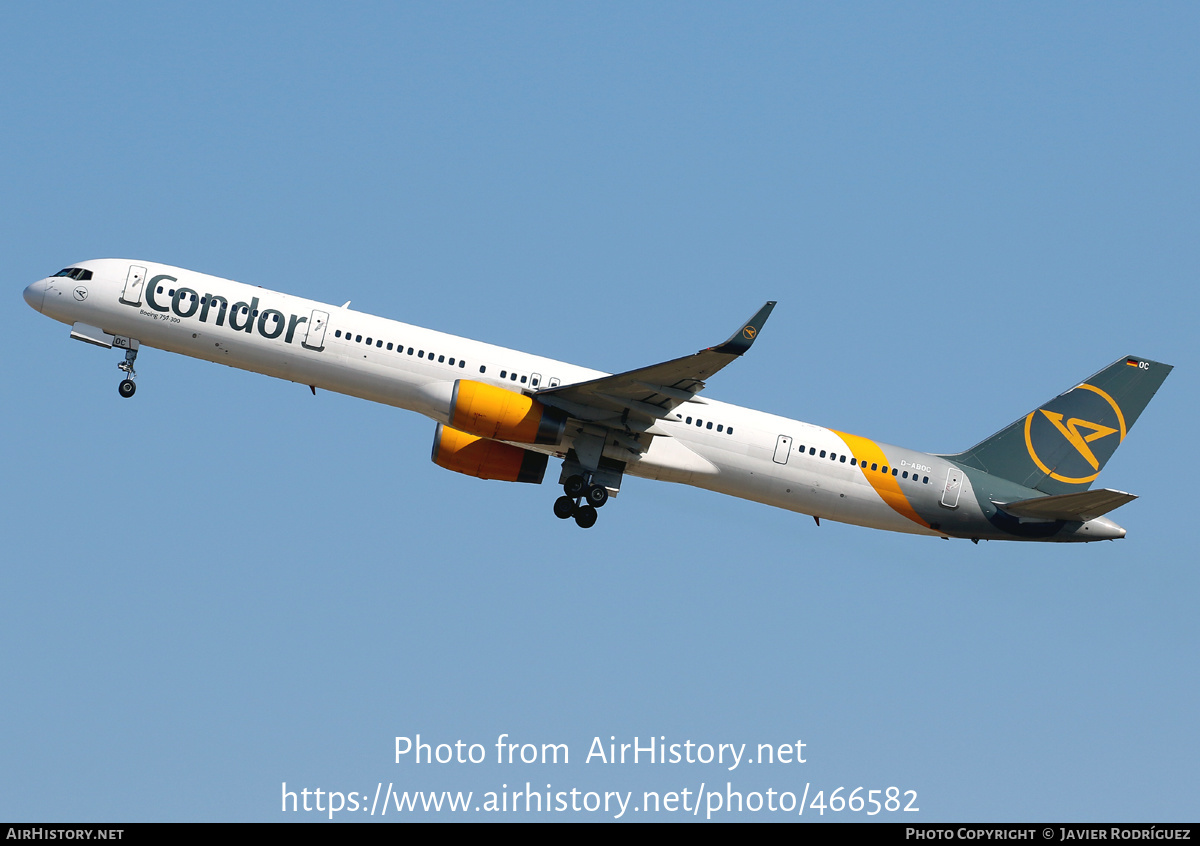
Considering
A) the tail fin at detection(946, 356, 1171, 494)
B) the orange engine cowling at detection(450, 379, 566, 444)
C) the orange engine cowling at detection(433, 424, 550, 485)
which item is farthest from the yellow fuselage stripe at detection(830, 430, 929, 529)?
the orange engine cowling at detection(433, 424, 550, 485)

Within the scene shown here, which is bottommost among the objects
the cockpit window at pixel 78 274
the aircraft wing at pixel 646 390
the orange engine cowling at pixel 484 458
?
the orange engine cowling at pixel 484 458

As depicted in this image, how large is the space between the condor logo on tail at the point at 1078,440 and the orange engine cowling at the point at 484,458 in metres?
16.2

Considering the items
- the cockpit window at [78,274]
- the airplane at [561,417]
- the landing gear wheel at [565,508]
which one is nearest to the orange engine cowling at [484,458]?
the airplane at [561,417]

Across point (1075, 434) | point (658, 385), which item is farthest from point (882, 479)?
point (658, 385)

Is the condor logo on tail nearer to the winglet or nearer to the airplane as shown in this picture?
the airplane

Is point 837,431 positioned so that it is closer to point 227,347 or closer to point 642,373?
point 642,373

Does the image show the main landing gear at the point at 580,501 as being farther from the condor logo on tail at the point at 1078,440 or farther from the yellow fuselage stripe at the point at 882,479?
the condor logo on tail at the point at 1078,440

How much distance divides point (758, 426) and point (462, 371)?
926 cm

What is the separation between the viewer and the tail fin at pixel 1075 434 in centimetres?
4269

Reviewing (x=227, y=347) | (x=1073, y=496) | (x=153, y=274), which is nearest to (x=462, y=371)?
(x=227, y=347)

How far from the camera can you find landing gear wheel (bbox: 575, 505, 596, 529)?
40.5 meters

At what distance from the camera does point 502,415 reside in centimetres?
3803

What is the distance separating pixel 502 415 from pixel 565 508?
4227mm

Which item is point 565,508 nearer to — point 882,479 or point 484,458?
point 484,458
